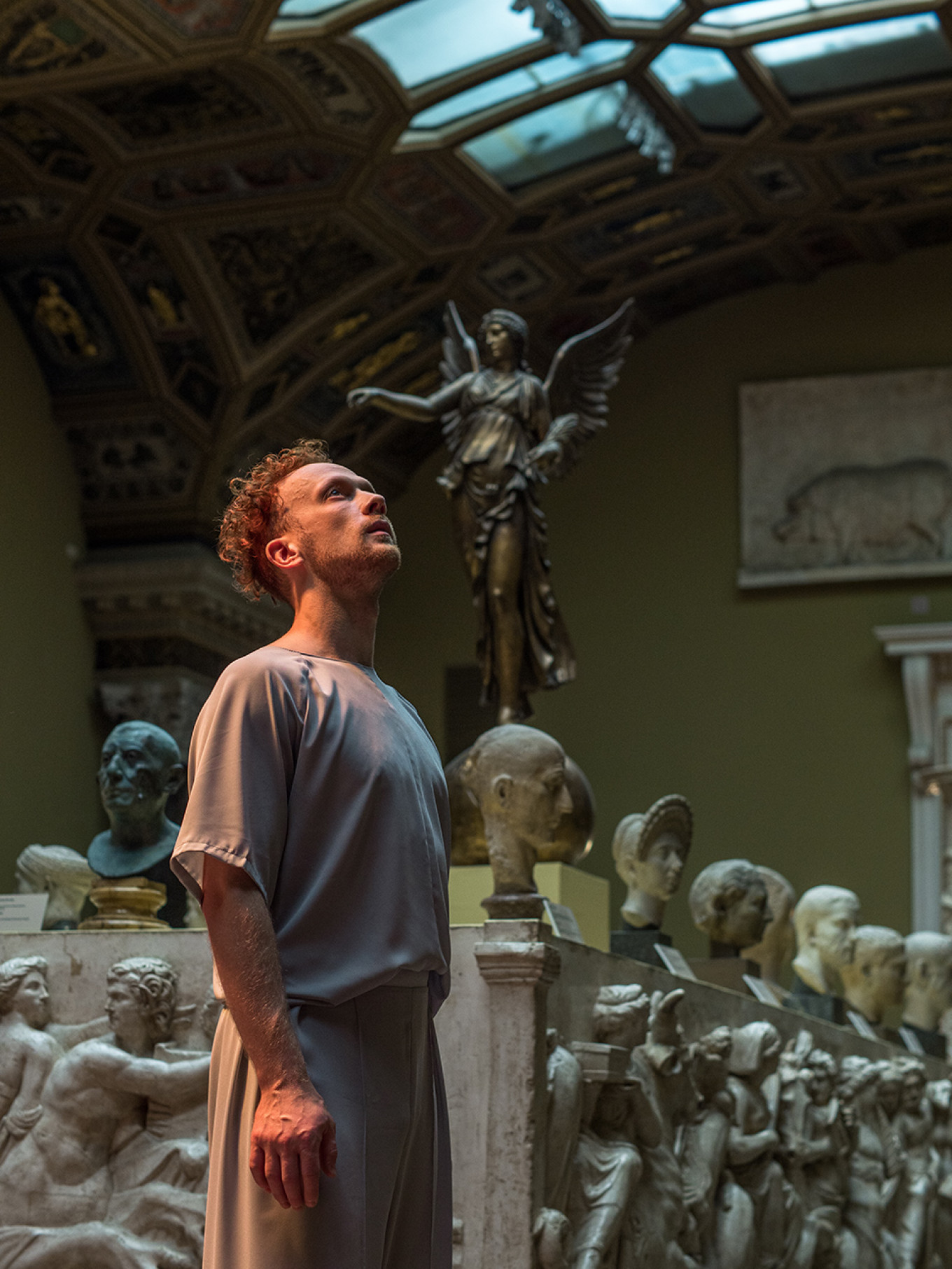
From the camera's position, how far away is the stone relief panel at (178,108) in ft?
43.4

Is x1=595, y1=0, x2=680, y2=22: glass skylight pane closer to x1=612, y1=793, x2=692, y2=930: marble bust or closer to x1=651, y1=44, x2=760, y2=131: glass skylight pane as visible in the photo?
x1=651, y1=44, x2=760, y2=131: glass skylight pane

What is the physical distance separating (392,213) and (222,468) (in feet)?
8.42

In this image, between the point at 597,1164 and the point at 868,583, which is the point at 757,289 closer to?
the point at 868,583

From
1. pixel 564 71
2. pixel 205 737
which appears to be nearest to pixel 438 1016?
pixel 205 737

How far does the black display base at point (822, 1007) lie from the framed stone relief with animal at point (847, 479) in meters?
7.97

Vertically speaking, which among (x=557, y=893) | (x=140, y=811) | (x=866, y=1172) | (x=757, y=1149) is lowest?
(x=866, y=1172)

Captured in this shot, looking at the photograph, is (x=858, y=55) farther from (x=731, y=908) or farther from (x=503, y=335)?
(x=731, y=908)

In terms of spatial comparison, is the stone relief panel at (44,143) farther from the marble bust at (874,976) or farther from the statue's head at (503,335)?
the marble bust at (874,976)

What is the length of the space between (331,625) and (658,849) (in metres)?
5.58

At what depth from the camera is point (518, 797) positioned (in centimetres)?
636

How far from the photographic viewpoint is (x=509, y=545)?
8.40 m

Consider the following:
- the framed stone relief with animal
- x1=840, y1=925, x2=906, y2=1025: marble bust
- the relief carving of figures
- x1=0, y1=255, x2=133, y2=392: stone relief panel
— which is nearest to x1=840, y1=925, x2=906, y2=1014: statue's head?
x1=840, y1=925, x2=906, y2=1025: marble bust

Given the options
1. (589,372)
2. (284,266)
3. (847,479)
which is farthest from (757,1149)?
(847,479)

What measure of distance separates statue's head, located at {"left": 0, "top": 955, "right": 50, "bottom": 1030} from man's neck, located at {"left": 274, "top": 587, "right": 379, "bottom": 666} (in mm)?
3016
